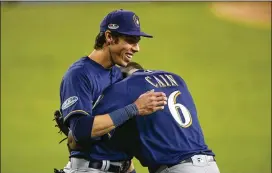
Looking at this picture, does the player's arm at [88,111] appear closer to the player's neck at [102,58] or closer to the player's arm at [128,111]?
the player's arm at [128,111]

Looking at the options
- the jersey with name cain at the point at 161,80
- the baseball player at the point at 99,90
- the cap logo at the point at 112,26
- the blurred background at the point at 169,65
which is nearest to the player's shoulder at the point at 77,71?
the baseball player at the point at 99,90

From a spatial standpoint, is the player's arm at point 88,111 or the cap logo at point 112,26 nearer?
the player's arm at point 88,111

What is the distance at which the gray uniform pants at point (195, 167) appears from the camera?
9.82 ft

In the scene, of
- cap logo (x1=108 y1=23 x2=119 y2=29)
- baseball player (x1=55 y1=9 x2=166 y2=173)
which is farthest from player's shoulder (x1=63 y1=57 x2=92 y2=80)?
cap logo (x1=108 y1=23 x2=119 y2=29)

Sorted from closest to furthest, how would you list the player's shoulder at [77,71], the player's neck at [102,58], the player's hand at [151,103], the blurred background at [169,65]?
the player's hand at [151,103], the player's shoulder at [77,71], the player's neck at [102,58], the blurred background at [169,65]

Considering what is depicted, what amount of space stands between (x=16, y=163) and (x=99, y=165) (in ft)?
10.7

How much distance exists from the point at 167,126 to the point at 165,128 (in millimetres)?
14

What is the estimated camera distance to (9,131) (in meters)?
6.51

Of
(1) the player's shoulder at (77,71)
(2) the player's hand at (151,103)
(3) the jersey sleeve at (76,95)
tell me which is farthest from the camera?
(1) the player's shoulder at (77,71)

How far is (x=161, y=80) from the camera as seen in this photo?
3086 mm

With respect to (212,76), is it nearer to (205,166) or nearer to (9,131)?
(9,131)

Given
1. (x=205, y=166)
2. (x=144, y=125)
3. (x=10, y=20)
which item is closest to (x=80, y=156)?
Answer: (x=144, y=125)

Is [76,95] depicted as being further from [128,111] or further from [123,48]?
[123,48]

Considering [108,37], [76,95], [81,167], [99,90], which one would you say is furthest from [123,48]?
[81,167]
